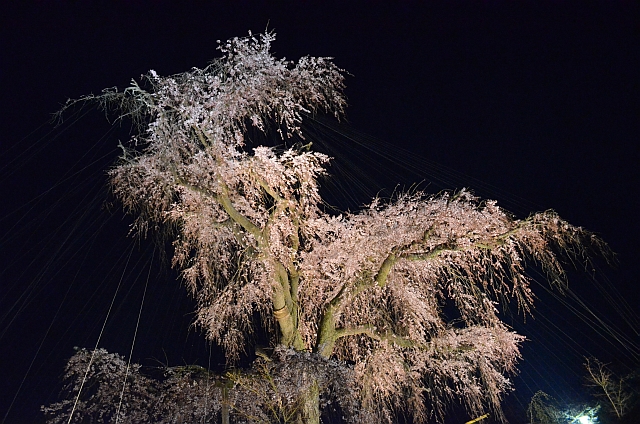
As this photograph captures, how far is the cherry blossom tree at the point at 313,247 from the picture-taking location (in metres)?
7.04

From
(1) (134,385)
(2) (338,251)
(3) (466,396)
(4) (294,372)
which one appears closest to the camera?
(4) (294,372)

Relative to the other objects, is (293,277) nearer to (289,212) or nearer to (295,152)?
(289,212)

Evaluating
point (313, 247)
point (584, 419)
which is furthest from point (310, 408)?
point (584, 419)

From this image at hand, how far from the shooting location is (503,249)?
756cm

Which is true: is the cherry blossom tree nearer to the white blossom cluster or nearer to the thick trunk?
the thick trunk

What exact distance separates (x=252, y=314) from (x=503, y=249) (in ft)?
13.4

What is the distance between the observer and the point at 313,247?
8320 mm

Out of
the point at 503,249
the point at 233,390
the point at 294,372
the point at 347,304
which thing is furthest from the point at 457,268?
the point at 233,390

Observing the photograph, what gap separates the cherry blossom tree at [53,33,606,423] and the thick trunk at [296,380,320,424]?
0.02 meters

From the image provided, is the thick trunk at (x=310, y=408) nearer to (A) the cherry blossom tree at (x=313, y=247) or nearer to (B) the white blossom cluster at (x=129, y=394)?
(A) the cherry blossom tree at (x=313, y=247)

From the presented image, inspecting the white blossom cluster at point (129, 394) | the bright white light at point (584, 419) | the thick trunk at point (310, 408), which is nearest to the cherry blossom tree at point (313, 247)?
the thick trunk at point (310, 408)

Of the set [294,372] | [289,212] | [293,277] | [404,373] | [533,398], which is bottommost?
[294,372]

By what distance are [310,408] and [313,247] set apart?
94.7 inches

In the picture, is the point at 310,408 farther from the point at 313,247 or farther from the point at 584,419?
the point at 584,419
